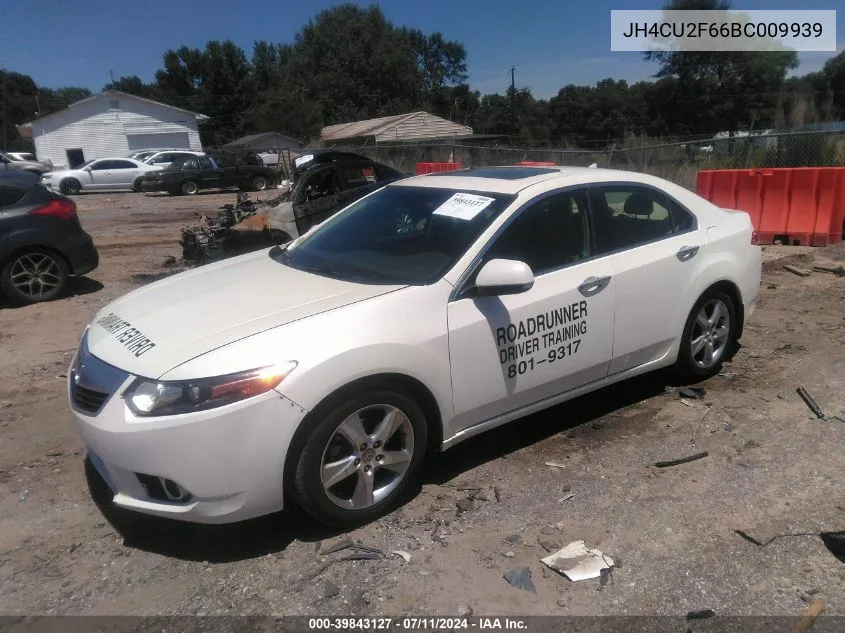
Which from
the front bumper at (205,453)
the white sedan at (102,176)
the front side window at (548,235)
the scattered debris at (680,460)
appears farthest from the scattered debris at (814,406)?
the white sedan at (102,176)

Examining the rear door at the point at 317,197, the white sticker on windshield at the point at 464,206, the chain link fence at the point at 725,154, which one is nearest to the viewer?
the white sticker on windshield at the point at 464,206

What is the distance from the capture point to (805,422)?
4211 millimetres

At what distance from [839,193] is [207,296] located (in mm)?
8730

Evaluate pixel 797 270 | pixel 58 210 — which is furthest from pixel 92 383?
pixel 797 270

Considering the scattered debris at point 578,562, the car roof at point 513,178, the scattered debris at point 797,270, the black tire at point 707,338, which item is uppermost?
the car roof at point 513,178

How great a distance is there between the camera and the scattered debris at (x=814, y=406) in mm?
4223

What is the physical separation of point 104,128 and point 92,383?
1877 inches

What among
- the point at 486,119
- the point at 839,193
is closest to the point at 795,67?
the point at 839,193

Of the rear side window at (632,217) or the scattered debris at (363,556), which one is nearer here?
the scattered debris at (363,556)

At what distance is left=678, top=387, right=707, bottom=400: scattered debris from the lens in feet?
15.2

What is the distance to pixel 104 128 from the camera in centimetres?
4438

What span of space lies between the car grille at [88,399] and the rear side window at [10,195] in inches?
218

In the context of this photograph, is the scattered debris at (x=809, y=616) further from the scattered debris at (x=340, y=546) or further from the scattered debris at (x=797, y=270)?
the scattered debris at (x=797, y=270)

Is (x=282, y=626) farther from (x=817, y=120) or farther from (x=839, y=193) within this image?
(x=817, y=120)
